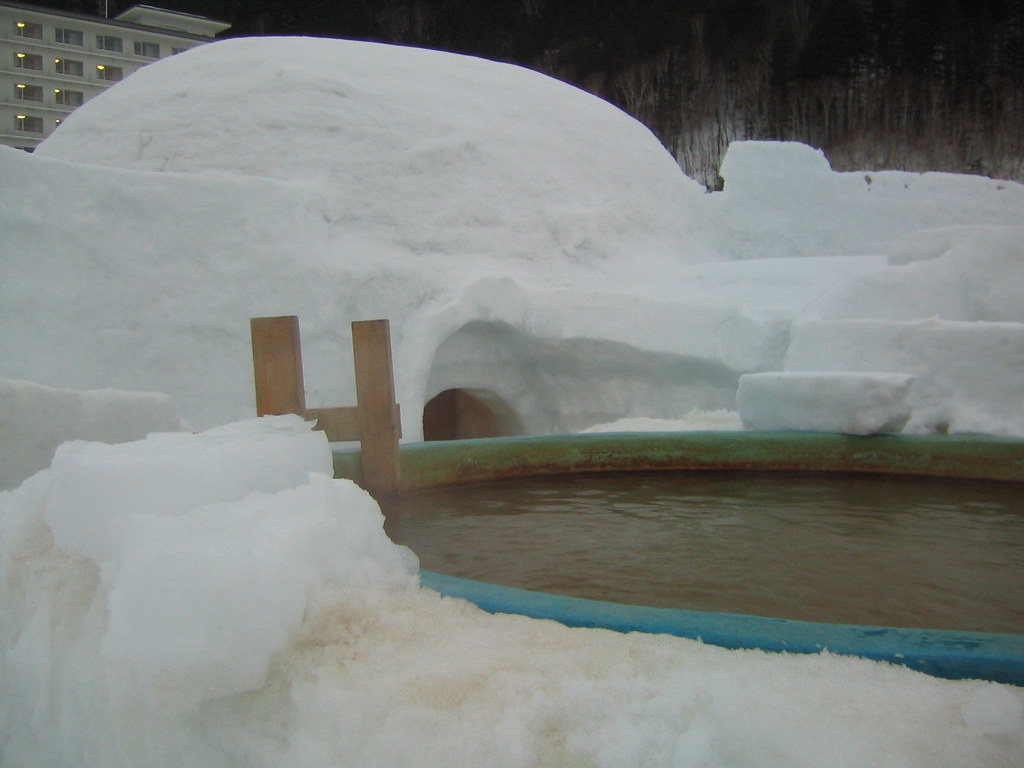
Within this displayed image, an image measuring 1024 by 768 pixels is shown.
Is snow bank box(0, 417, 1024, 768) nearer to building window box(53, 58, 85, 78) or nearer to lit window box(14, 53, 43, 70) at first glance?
lit window box(14, 53, 43, 70)

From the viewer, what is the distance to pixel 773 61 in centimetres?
1647

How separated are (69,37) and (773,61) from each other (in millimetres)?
22774

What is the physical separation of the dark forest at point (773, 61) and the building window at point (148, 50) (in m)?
8.80

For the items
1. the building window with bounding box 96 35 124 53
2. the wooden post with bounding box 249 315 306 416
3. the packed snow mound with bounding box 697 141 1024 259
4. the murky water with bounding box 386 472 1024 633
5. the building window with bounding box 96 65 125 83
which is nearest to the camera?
the murky water with bounding box 386 472 1024 633

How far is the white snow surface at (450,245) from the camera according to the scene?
5.51 meters

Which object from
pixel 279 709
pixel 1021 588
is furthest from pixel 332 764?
pixel 1021 588

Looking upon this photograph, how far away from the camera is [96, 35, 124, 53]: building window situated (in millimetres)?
28016

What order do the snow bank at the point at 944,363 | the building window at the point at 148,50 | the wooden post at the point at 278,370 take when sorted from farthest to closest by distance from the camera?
the building window at the point at 148,50, the snow bank at the point at 944,363, the wooden post at the point at 278,370

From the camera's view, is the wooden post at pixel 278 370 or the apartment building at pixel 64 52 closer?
the wooden post at pixel 278 370

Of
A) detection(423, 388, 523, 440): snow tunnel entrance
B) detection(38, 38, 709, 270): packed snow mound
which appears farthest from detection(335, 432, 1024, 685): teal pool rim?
detection(38, 38, 709, 270): packed snow mound

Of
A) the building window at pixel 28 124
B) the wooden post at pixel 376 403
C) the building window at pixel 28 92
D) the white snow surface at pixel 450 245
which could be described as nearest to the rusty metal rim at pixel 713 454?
the wooden post at pixel 376 403

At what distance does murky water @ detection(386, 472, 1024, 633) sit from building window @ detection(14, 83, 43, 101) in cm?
2802

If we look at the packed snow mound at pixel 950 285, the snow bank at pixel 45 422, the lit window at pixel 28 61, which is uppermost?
the lit window at pixel 28 61

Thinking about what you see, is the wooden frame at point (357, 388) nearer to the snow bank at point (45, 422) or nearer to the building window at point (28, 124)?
the snow bank at point (45, 422)
